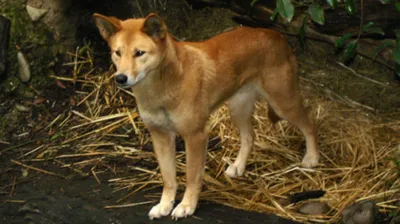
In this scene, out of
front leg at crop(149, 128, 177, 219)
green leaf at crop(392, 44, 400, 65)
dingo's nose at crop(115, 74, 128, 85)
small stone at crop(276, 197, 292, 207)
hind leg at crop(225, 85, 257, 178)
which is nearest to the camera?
dingo's nose at crop(115, 74, 128, 85)

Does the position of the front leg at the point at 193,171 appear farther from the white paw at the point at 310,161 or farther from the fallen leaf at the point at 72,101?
the fallen leaf at the point at 72,101

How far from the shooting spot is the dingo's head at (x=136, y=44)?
436 cm

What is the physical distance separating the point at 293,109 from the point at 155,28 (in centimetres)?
157

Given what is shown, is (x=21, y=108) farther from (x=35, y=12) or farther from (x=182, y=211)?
(x=182, y=211)

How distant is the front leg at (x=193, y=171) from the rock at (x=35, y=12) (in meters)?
2.67

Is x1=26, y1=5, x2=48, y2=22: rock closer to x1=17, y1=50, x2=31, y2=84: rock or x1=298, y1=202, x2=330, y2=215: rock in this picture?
x1=17, y1=50, x2=31, y2=84: rock

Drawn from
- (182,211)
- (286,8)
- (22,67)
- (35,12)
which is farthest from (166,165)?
(35,12)

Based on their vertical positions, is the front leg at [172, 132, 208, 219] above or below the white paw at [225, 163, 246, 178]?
above

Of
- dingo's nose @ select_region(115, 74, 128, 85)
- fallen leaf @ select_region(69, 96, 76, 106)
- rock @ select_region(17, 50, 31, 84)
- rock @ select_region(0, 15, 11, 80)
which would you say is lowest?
fallen leaf @ select_region(69, 96, 76, 106)

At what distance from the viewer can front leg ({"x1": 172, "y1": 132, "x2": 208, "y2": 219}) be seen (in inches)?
191

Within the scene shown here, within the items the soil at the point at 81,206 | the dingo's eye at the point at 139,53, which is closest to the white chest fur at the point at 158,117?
the dingo's eye at the point at 139,53

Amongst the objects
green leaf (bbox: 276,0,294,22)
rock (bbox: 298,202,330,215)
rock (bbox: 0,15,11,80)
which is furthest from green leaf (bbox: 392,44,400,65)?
rock (bbox: 0,15,11,80)

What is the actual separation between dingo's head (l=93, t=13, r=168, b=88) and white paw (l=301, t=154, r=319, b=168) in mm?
1776

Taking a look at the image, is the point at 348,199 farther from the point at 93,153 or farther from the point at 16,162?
the point at 16,162
